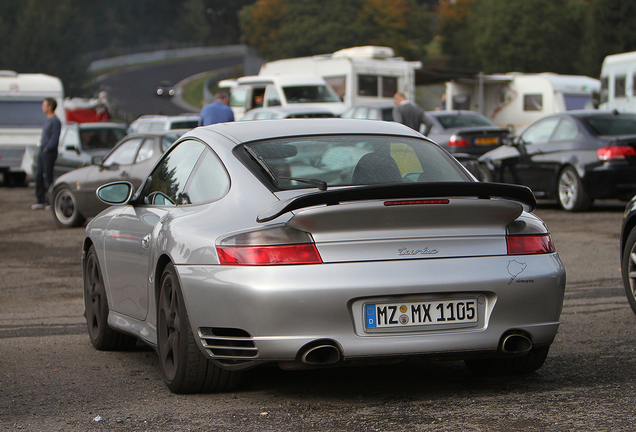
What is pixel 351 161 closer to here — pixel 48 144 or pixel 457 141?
pixel 48 144

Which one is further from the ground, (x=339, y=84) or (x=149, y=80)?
(x=339, y=84)

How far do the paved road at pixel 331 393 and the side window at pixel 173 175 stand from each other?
1007mm

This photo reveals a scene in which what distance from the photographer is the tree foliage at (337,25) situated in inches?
2931

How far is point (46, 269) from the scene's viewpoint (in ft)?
34.4

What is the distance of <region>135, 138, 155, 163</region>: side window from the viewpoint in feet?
46.6

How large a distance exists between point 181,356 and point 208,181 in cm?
92

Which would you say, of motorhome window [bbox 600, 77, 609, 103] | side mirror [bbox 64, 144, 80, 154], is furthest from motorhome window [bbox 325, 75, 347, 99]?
side mirror [bbox 64, 144, 80, 154]

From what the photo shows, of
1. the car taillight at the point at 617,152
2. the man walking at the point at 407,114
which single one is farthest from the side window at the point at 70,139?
the car taillight at the point at 617,152

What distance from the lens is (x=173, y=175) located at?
216 inches

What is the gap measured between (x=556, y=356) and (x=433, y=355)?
4.96 ft

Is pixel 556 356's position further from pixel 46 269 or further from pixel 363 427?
pixel 46 269

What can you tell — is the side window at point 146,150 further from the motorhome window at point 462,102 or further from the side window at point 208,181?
the motorhome window at point 462,102

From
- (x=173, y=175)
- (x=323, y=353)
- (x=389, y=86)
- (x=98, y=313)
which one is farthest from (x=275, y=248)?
(x=389, y=86)

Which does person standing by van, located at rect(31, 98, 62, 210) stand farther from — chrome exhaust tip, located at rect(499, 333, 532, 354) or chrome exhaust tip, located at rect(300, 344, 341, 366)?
chrome exhaust tip, located at rect(499, 333, 532, 354)
